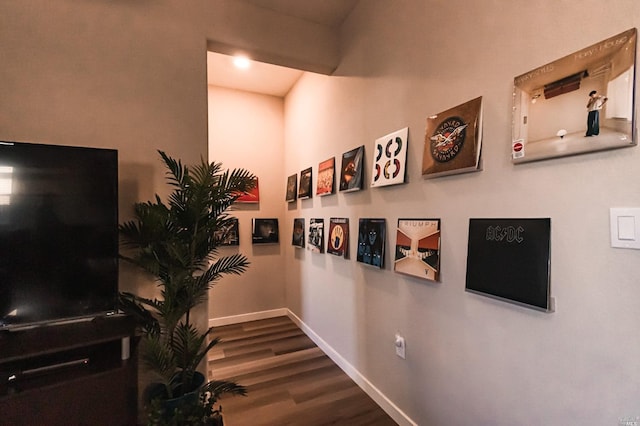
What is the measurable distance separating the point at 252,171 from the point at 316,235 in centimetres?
136

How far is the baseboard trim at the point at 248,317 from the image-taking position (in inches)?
138

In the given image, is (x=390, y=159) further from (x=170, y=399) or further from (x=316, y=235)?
(x=170, y=399)

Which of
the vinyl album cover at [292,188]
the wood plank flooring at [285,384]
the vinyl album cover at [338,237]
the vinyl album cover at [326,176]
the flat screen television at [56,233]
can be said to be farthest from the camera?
the vinyl album cover at [292,188]

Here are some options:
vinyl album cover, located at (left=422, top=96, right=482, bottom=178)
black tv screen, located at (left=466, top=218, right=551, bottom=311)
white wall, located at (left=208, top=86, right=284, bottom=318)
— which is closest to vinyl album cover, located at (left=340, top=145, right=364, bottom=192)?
vinyl album cover, located at (left=422, top=96, right=482, bottom=178)

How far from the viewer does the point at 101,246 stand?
1448 mm

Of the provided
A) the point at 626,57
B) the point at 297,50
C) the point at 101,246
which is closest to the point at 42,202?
the point at 101,246

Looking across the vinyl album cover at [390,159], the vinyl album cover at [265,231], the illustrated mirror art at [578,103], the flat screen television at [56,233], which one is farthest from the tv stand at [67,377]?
the vinyl album cover at [265,231]

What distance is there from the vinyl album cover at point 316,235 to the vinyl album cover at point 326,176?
31 cm

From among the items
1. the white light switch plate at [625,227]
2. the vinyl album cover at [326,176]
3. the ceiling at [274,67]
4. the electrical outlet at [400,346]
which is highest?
the ceiling at [274,67]

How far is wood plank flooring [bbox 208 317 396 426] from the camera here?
1.87 m

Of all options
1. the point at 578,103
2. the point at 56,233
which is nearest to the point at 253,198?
the point at 56,233

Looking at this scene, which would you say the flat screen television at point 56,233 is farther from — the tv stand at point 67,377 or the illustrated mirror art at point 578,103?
the illustrated mirror art at point 578,103

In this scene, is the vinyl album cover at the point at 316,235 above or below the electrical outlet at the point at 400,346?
above

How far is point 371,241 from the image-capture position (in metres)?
2.05
